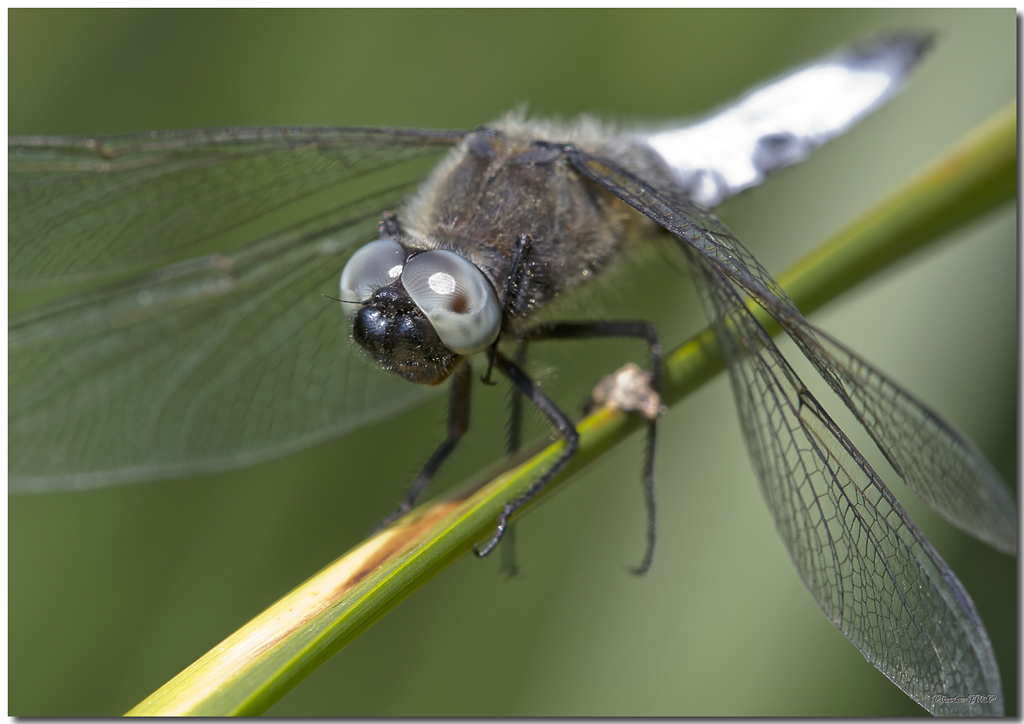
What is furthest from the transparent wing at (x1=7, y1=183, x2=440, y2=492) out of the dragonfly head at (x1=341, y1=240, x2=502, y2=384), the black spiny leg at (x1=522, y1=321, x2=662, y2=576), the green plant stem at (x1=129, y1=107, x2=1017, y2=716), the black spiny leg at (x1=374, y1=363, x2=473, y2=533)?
the green plant stem at (x1=129, y1=107, x2=1017, y2=716)

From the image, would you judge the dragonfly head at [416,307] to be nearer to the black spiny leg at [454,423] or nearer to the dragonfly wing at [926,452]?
the black spiny leg at [454,423]

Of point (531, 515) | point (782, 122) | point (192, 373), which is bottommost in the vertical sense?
Result: point (531, 515)

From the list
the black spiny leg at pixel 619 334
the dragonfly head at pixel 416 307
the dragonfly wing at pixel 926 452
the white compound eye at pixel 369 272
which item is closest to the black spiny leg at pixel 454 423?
the black spiny leg at pixel 619 334

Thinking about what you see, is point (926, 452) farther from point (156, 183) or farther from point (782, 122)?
point (156, 183)

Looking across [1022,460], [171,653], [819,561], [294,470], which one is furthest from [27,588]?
[1022,460]

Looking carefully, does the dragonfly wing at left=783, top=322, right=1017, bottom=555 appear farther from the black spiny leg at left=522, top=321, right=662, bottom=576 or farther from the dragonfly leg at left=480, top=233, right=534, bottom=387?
the dragonfly leg at left=480, top=233, right=534, bottom=387

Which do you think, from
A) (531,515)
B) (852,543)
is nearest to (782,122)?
(531,515)

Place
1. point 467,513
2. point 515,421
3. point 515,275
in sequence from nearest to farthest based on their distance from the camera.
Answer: point 467,513, point 515,275, point 515,421

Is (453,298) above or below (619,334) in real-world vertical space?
above
